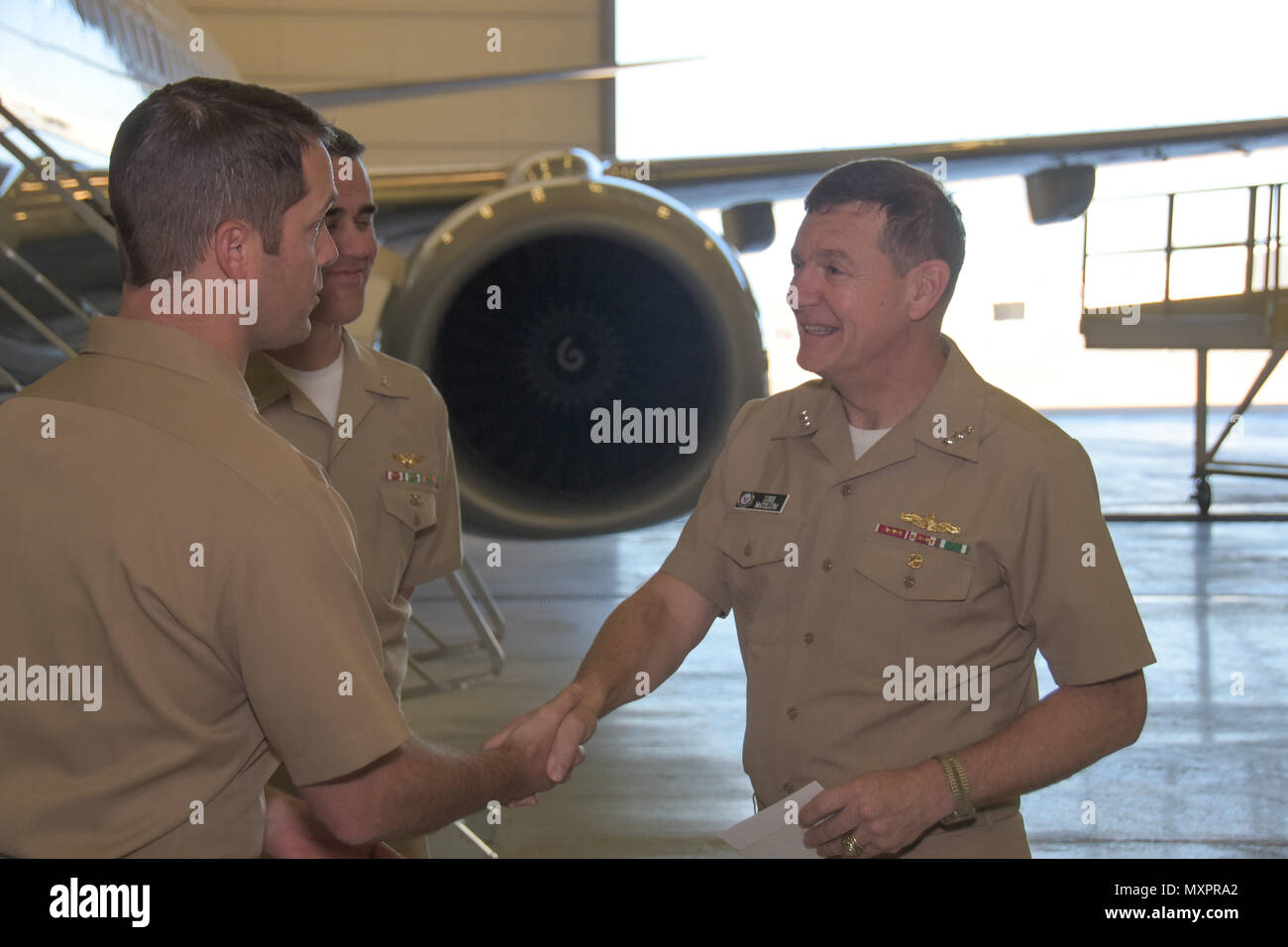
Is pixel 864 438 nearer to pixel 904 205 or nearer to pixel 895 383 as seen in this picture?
pixel 895 383

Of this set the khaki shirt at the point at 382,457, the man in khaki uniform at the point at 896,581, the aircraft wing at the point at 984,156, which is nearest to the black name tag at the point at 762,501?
the man in khaki uniform at the point at 896,581

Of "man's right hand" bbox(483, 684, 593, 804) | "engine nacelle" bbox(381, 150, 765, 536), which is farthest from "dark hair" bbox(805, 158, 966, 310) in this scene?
"engine nacelle" bbox(381, 150, 765, 536)

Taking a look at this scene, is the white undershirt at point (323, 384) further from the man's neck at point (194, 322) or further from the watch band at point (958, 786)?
the watch band at point (958, 786)

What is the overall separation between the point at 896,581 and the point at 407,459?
102 centimetres

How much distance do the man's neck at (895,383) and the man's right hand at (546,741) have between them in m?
0.55

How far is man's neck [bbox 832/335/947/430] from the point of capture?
1.67 meters

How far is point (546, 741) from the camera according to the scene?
5.06 ft

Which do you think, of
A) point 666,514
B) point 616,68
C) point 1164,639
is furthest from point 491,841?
point 616,68

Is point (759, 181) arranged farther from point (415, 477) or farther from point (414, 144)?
point (414, 144)

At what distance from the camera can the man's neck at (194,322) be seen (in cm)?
112

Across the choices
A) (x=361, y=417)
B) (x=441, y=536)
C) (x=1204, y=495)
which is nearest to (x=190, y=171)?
(x=361, y=417)

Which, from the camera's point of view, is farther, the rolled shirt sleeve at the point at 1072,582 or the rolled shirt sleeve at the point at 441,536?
the rolled shirt sleeve at the point at 441,536
